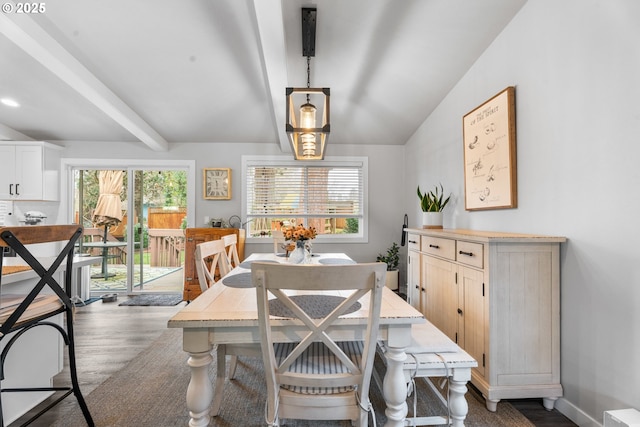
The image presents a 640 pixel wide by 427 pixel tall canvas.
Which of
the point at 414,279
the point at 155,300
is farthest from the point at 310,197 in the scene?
the point at 155,300

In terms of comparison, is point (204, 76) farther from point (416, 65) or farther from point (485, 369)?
point (485, 369)

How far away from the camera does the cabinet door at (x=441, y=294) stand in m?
2.26

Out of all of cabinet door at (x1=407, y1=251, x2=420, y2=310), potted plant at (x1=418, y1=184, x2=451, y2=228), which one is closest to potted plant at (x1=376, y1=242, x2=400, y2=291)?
cabinet door at (x1=407, y1=251, x2=420, y2=310)

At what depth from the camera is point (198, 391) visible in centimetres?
124

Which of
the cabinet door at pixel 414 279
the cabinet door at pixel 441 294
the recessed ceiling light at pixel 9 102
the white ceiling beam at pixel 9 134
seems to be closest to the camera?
the cabinet door at pixel 441 294

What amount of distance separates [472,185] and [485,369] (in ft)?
5.23

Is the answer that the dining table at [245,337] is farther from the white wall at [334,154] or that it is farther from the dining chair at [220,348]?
the white wall at [334,154]

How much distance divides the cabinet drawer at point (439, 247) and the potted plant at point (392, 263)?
4.74ft

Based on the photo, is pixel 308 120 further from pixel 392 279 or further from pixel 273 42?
pixel 392 279

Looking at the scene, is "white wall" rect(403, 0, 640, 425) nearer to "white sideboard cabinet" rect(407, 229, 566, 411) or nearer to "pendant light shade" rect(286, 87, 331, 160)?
"white sideboard cabinet" rect(407, 229, 566, 411)

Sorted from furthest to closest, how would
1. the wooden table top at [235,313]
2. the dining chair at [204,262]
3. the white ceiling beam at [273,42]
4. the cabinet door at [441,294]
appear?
the cabinet door at [441,294]
the white ceiling beam at [273,42]
the dining chair at [204,262]
the wooden table top at [235,313]

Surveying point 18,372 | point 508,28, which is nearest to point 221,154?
point 18,372

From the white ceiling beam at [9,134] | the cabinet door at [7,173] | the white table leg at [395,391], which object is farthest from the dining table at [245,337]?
the white ceiling beam at [9,134]

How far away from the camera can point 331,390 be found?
3.99ft
